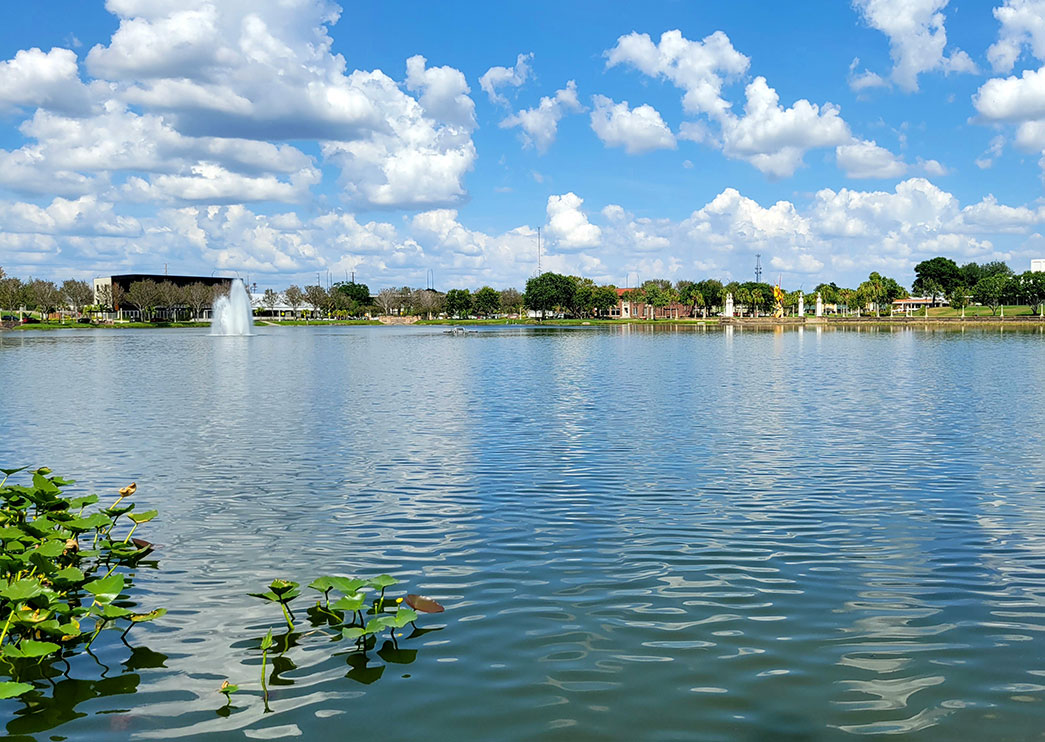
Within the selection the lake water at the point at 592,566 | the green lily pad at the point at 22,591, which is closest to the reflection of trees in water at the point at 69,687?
the lake water at the point at 592,566

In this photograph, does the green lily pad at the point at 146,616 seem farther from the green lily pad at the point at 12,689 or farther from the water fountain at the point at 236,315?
the water fountain at the point at 236,315

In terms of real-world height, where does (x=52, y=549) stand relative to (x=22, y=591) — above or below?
above

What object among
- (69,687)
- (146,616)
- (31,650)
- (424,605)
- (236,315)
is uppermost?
A: (236,315)

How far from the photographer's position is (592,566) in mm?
13125

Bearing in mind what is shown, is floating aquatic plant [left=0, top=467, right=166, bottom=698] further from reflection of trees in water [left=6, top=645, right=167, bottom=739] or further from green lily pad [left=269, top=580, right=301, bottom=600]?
green lily pad [left=269, top=580, right=301, bottom=600]

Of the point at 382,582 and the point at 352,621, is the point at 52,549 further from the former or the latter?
the point at 382,582

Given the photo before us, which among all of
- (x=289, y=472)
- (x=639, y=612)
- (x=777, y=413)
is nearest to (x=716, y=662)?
(x=639, y=612)

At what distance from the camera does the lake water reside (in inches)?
330

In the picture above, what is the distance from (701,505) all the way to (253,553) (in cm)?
891

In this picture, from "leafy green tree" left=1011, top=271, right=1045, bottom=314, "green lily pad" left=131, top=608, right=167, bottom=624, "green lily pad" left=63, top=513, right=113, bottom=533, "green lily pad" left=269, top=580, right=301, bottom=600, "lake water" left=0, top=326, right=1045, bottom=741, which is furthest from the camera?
"leafy green tree" left=1011, top=271, right=1045, bottom=314

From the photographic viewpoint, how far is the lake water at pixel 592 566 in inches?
330

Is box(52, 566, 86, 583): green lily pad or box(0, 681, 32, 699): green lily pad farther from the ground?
box(52, 566, 86, 583): green lily pad

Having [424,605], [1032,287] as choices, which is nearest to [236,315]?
[424,605]

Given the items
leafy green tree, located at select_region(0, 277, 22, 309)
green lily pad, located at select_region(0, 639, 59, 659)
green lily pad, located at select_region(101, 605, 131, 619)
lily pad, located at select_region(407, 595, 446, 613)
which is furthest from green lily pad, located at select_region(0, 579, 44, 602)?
leafy green tree, located at select_region(0, 277, 22, 309)
